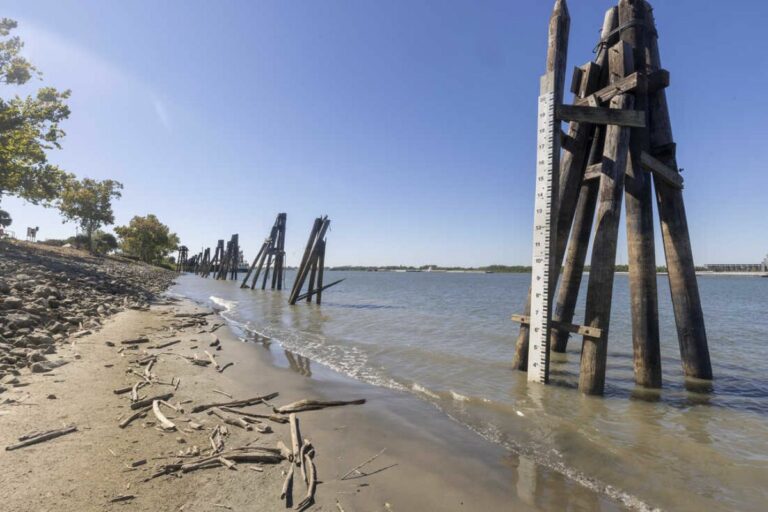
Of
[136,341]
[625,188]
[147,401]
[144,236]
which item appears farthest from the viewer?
[144,236]

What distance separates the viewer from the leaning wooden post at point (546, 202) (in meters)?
5.27

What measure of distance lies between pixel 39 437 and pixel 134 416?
0.78 meters

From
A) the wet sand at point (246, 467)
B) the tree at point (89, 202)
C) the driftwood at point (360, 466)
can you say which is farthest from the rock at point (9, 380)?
the tree at point (89, 202)

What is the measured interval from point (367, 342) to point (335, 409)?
5.42 meters

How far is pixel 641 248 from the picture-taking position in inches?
214

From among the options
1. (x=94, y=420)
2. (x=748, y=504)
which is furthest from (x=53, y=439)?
(x=748, y=504)

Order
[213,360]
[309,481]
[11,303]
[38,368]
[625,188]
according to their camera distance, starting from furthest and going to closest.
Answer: [11,303] → [213,360] → [625,188] → [38,368] → [309,481]

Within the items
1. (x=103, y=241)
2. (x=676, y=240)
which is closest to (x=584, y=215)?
(x=676, y=240)

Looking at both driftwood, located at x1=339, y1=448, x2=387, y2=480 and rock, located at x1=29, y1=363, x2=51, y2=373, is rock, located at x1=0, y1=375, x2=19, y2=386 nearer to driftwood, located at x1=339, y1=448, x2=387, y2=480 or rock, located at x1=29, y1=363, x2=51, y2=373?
rock, located at x1=29, y1=363, x2=51, y2=373

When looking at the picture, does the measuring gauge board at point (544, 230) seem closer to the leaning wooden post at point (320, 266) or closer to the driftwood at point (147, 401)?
the driftwood at point (147, 401)

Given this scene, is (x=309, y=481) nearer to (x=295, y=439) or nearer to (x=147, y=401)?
(x=295, y=439)

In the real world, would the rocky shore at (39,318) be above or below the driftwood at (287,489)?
above

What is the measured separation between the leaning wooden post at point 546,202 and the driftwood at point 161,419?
4.78 m

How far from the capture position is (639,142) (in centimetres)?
546
